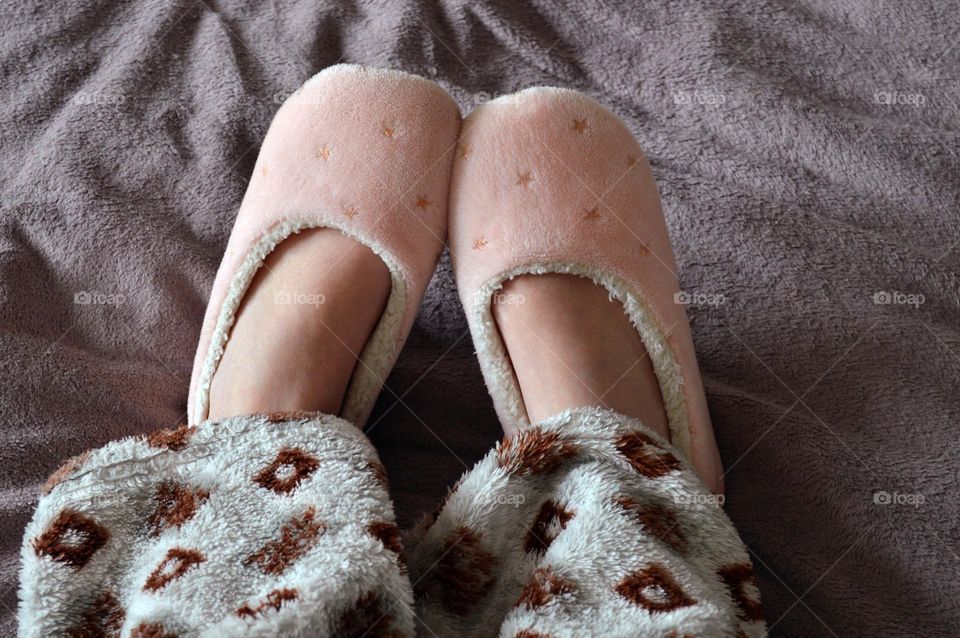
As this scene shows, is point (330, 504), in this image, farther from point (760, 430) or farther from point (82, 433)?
point (760, 430)

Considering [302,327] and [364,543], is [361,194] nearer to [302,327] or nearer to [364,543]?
[302,327]

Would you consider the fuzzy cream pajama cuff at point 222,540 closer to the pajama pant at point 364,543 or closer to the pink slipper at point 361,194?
the pajama pant at point 364,543

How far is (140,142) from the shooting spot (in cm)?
89

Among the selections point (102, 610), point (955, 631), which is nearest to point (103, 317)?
point (102, 610)

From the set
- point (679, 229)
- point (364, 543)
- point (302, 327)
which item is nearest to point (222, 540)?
point (364, 543)

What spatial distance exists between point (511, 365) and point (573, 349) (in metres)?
0.06

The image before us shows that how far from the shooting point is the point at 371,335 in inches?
30.5

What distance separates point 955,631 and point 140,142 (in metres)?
0.83

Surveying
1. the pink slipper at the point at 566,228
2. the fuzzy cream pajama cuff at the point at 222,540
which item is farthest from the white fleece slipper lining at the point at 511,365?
the fuzzy cream pajama cuff at the point at 222,540

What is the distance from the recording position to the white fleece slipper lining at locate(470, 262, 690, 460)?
2.42 ft

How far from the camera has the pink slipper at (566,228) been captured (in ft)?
2.44

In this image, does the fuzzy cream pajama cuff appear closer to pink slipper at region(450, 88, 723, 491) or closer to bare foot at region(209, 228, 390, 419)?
bare foot at region(209, 228, 390, 419)

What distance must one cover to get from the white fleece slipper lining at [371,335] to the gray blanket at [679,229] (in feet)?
0.10

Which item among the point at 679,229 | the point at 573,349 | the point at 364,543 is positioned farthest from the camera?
the point at 679,229
